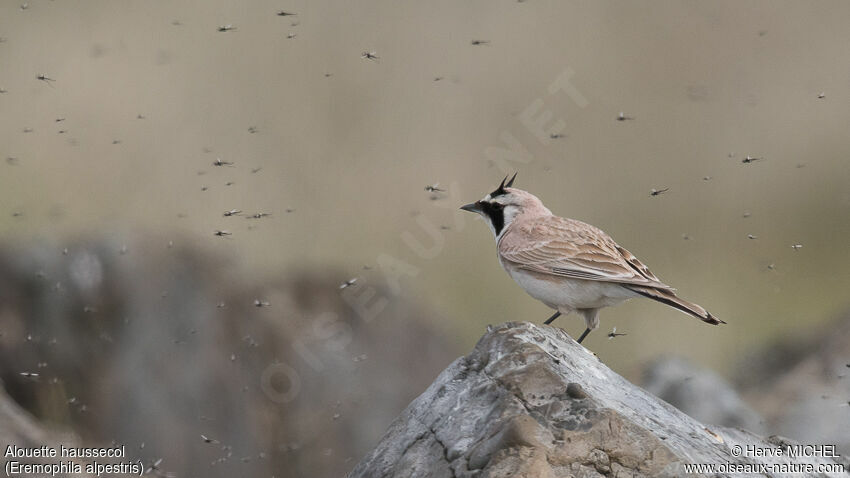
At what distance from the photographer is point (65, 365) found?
1034 cm

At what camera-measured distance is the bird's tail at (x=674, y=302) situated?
596 centimetres

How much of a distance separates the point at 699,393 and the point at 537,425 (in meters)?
6.98

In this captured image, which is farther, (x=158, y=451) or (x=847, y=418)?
(x=847, y=418)

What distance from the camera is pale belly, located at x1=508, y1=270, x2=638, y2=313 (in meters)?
6.64

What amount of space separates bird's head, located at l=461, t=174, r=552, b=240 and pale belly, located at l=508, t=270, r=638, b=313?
0.67 m

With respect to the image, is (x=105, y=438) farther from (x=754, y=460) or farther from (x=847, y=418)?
(x=847, y=418)

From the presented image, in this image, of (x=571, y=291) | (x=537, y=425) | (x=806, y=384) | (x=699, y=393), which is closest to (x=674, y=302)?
(x=571, y=291)

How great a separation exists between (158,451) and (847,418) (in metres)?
8.17

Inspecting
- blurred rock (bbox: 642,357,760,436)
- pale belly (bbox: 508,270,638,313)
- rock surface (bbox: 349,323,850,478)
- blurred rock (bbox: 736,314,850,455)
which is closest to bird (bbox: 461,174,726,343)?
pale belly (bbox: 508,270,638,313)

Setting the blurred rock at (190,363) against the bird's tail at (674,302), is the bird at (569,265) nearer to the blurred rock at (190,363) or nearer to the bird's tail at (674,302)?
the bird's tail at (674,302)

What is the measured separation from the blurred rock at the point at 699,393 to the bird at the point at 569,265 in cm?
424

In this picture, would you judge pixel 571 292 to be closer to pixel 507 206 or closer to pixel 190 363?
pixel 507 206

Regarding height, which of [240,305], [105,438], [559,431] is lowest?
[105,438]

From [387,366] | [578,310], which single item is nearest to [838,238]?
[387,366]
